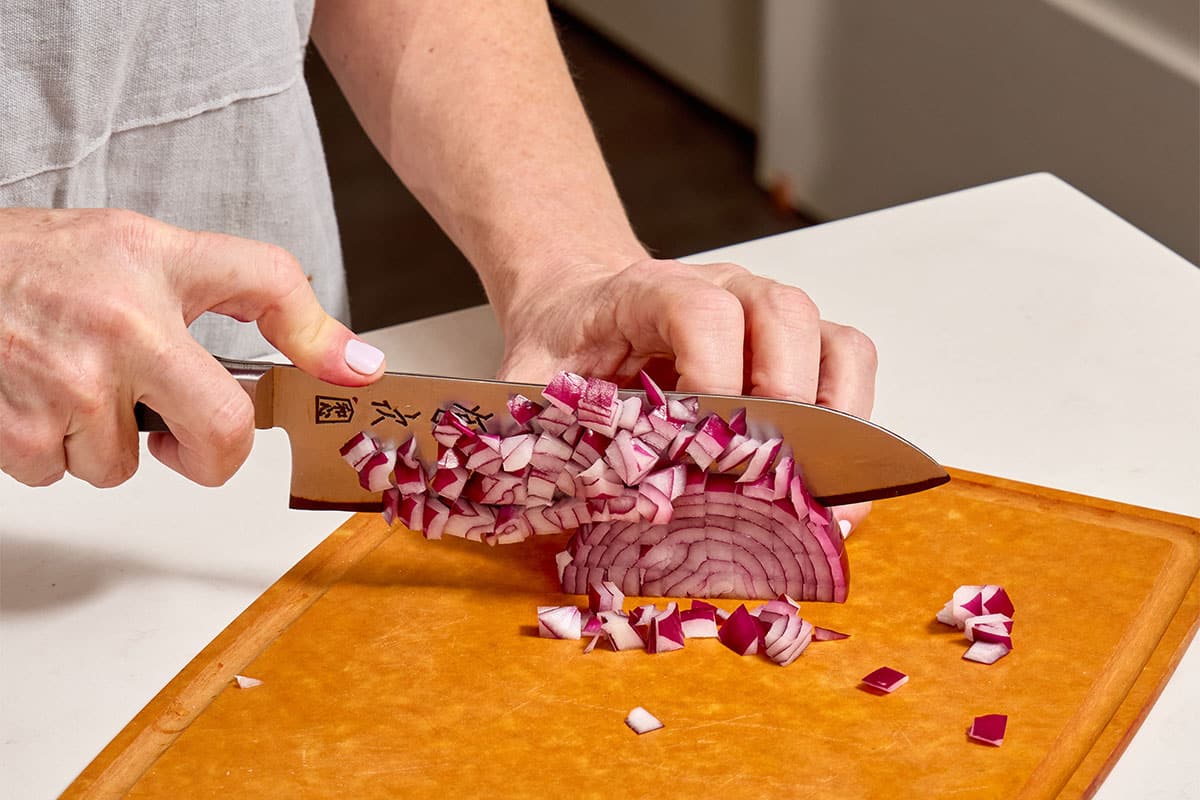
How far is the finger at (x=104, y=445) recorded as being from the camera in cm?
99

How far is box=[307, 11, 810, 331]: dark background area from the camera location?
12.1 feet

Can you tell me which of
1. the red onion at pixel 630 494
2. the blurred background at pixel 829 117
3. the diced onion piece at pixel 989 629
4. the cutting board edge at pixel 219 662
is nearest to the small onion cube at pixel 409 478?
the red onion at pixel 630 494

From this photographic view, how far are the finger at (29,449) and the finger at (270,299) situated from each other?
0.13m

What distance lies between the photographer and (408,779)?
0.97 meters

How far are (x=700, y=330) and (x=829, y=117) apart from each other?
2.61 m

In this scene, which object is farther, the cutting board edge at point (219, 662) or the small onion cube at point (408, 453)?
the small onion cube at point (408, 453)

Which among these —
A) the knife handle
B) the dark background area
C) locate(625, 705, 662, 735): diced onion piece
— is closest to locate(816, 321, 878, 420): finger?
locate(625, 705, 662, 735): diced onion piece

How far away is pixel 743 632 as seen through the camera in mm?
1070

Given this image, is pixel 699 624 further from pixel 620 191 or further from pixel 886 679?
pixel 620 191

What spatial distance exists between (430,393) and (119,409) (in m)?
0.22

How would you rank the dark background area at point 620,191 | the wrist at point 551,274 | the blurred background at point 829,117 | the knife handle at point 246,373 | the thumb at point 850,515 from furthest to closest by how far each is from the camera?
the dark background area at point 620,191 < the blurred background at point 829,117 < the wrist at point 551,274 < the thumb at point 850,515 < the knife handle at point 246,373

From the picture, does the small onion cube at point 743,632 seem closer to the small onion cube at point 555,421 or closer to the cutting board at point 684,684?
the cutting board at point 684,684

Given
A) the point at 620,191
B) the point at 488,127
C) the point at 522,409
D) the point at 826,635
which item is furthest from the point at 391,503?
the point at 620,191

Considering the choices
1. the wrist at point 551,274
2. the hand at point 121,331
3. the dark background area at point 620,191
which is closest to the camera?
the hand at point 121,331
